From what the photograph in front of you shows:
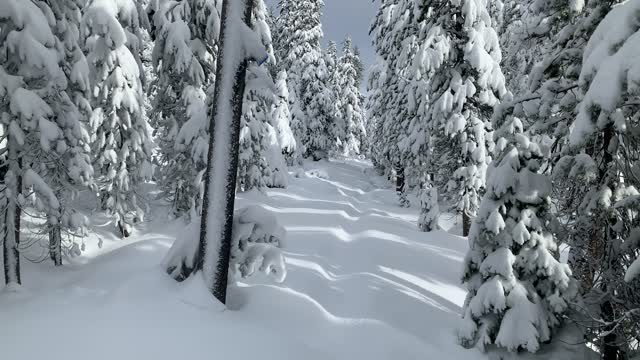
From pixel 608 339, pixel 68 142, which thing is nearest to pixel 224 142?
pixel 68 142

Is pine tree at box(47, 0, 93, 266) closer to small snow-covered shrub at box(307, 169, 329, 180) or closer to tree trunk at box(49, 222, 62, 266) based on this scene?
tree trunk at box(49, 222, 62, 266)

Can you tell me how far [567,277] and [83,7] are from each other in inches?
566

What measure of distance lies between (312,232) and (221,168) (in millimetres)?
8555

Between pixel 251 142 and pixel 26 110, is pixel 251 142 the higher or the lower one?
the lower one

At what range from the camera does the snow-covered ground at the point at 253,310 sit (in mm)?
6118

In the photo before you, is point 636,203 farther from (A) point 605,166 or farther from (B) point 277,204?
(B) point 277,204

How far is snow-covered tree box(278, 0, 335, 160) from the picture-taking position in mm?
38844

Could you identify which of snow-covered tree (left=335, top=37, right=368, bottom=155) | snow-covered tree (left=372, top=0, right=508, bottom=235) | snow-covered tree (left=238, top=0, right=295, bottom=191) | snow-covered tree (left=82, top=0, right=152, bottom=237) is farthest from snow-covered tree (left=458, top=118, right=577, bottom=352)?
snow-covered tree (left=335, top=37, right=368, bottom=155)

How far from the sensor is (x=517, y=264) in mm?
7648

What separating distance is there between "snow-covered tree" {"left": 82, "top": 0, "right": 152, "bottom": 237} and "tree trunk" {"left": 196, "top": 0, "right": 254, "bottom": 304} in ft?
24.9

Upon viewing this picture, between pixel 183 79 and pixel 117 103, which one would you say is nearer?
pixel 117 103

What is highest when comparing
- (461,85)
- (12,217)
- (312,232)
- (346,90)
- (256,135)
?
(346,90)

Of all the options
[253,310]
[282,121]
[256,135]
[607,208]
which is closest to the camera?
[607,208]

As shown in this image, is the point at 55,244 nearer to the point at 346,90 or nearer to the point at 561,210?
the point at 561,210
